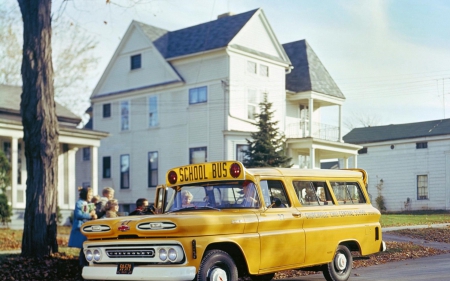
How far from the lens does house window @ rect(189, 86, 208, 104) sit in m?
33.3

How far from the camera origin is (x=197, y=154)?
3362 centimetres

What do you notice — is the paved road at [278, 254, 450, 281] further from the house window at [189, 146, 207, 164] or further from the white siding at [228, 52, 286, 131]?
the house window at [189, 146, 207, 164]

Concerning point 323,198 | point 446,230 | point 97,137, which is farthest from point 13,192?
point 323,198

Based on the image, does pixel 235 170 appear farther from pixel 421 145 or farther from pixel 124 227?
pixel 421 145

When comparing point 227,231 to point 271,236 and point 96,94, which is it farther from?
point 96,94

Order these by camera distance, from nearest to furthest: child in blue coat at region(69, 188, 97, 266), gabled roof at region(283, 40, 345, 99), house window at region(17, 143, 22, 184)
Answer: child in blue coat at region(69, 188, 97, 266)
house window at region(17, 143, 22, 184)
gabled roof at region(283, 40, 345, 99)

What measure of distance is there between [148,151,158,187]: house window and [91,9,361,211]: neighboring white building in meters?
0.05

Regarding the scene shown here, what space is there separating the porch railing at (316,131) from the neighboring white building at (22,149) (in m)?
10.4

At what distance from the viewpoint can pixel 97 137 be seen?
32.2m

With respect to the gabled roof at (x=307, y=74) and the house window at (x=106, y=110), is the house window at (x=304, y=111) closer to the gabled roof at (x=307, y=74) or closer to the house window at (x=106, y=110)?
the gabled roof at (x=307, y=74)

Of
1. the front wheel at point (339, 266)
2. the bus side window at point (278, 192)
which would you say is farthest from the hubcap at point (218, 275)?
the front wheel at point (339, 266)

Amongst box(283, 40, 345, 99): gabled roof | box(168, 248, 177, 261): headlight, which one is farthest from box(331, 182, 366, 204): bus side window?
box(283, 40, 345, 99): gabled roof

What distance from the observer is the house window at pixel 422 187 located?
134 ft

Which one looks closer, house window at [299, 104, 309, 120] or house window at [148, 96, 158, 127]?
house window at [148, 96, 158, 127]
